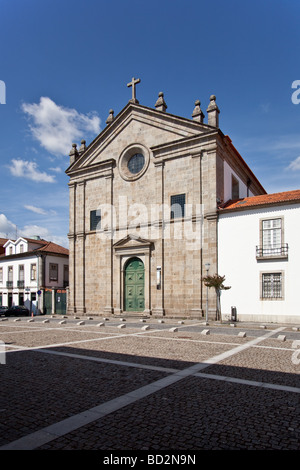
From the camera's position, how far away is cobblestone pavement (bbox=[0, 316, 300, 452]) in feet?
15.2

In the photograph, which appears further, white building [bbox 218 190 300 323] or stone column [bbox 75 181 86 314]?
stone column [bbox 75 181 86 314]

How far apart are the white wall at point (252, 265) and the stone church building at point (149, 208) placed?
0.94 metres

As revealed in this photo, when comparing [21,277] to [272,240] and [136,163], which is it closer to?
[136,163]

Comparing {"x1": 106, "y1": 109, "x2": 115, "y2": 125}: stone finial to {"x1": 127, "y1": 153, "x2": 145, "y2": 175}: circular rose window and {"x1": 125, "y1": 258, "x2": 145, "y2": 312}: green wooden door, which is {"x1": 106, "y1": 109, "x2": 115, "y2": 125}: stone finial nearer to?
{"x1": 127, "y1": 153, "x2": 145, "y2": 175}: circular rose window

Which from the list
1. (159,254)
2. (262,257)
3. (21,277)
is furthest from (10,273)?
(262,257)

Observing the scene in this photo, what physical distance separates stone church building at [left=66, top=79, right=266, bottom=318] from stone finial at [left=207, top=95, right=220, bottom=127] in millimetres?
72

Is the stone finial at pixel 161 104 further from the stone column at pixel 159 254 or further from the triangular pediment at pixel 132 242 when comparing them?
the triangular pediment at pixel 132 242

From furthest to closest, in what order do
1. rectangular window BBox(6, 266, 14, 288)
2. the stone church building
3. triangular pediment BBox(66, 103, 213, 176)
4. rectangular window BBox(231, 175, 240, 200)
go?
rectangular window BBox(6, 266, 14, 288), rectangular window BBox(231, 175, 240, 200), triangular pediment BBox(66, 103, 213, 176), the stone church building

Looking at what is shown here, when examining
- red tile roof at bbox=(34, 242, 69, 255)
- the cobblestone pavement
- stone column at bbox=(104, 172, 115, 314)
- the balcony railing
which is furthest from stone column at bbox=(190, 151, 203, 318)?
red tile roof at bbox=(34, 242, 69, 255)

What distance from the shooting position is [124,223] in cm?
3022

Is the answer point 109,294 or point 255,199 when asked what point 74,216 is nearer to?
point 109,294

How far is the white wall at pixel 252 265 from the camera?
22.2m

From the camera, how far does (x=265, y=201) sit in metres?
24.0
